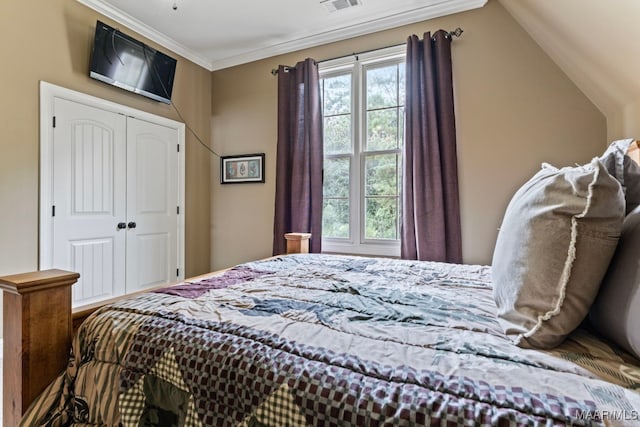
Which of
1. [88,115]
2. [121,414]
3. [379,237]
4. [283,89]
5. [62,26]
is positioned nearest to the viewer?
[121,414]

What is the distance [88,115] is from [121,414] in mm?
2870

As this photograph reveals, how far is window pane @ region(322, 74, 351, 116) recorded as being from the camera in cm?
333

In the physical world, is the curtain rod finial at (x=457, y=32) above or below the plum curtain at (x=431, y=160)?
above

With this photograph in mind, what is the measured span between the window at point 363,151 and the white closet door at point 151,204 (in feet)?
5.72

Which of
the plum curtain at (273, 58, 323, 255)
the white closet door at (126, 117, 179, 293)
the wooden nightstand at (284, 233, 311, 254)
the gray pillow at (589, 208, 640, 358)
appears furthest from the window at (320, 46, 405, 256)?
the gray pillow at (589, 208, 640, 358)

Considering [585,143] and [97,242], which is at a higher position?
[585,143]

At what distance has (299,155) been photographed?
10.9ft

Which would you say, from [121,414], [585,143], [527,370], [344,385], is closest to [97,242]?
[121,414]

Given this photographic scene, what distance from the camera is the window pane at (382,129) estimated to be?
3125 mm

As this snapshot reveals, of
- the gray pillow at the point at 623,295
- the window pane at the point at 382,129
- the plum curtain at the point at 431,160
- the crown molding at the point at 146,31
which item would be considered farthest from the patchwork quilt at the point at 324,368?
the crown molding at the point at 146,31

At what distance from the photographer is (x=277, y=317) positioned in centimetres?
97

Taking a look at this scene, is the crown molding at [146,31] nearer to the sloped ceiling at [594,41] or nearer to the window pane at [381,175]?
the window pane at [381,175]

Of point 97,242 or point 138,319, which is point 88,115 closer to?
point 97,242

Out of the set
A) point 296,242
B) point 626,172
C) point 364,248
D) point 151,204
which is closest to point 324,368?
point 626,172
